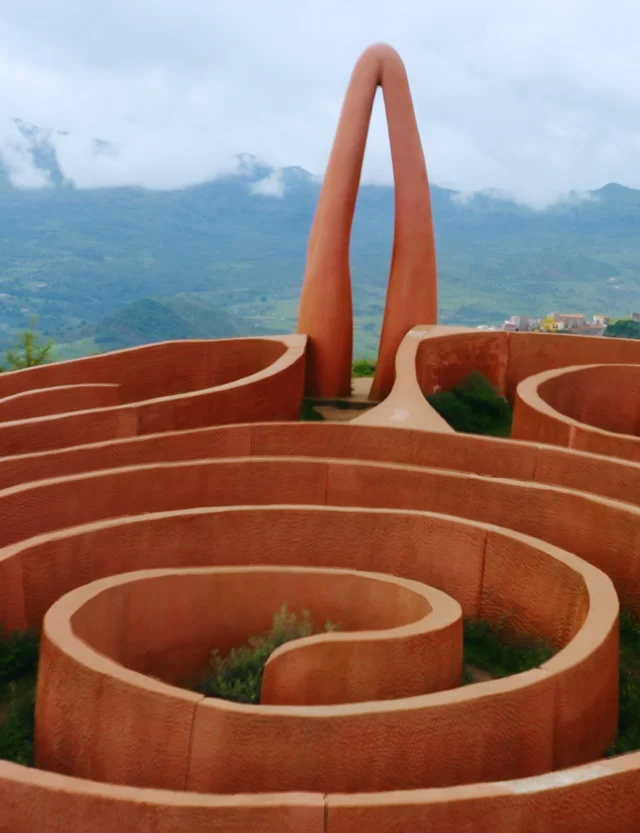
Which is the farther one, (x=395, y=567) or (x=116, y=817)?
(x=395, y=567)

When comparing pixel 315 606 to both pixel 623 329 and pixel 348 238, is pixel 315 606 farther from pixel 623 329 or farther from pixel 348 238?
pixel 623 329

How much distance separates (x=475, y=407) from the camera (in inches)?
814

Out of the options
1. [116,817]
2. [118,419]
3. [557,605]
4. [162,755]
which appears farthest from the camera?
[118,419]

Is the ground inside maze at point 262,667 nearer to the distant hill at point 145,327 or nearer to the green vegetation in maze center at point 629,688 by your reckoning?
the green vegetation in maze center at point 629,688

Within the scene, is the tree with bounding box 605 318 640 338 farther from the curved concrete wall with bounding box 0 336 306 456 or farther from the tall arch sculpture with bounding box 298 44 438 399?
the curved concrete wall with bounding box 0 336 306 456

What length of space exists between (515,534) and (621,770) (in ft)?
13.5

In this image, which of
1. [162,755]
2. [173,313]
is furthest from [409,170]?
[173,313]

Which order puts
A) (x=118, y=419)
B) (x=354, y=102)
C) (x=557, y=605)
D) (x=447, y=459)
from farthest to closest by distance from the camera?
1. (x=354, y=102)
2. (x=118, y=419)
3. (x=447, y=459)
4. (x=557, y=605)

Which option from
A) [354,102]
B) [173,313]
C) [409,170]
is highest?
[354,102]

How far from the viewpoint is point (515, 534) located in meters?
10.0

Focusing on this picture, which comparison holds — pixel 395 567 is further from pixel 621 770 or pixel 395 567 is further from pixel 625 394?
pixel 625 394

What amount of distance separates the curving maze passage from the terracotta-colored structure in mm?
20

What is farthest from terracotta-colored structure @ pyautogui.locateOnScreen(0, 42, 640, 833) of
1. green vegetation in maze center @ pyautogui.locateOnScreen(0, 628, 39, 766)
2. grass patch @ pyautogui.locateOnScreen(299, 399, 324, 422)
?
grass patch @ pyautogui.locateOnScreen(299, 399, 324, 422)

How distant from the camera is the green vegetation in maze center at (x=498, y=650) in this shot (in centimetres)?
958
